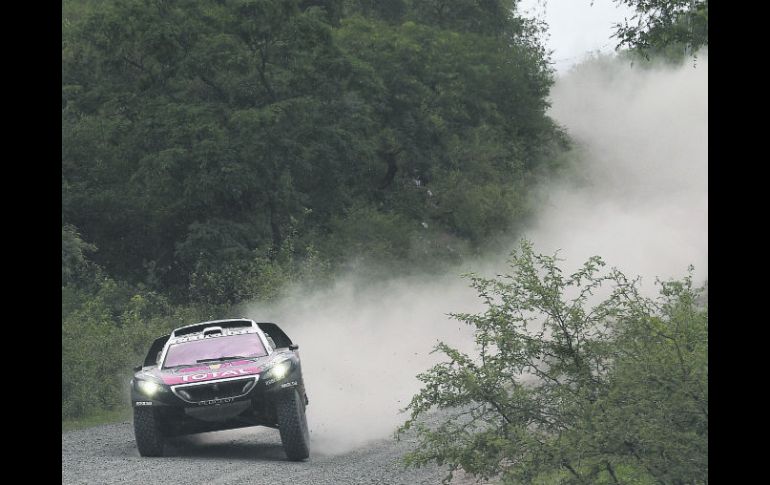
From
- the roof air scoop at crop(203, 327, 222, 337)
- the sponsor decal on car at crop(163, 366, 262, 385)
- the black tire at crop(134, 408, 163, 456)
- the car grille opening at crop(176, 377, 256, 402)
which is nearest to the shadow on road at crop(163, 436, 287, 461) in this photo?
the black tire at crop(134, 408, 163, 456)

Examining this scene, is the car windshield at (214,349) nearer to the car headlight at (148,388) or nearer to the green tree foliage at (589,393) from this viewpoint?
the car headlight at (148,388)

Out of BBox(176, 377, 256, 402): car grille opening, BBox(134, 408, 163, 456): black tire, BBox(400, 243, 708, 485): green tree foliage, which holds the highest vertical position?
BBox(176, 377, 256, 402): car grille opening

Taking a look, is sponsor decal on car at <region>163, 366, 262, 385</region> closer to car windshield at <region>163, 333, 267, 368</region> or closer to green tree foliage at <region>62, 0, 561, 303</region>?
car windshield at <region>163, 333, 267, 368</region>

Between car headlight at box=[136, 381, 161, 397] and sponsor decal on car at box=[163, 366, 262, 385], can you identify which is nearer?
sponsor decal on car at box=[163, 366, 262, 385]

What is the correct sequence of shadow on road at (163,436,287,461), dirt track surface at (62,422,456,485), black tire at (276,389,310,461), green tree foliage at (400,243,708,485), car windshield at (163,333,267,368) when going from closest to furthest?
green tree foliage at (400,243,708,485), dirt track surface at (62,422,456,485), black tire at (276,389,310,461), car windshield at (163,333,267,368), shadow on road at (163,436,287,461)

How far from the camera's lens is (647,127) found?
64062 mm

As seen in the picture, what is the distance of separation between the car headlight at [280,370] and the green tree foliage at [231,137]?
19.1m

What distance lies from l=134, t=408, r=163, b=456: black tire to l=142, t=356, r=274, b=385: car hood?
0.53 meters

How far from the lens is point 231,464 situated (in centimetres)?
1558

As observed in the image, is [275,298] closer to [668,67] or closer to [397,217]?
[397,217]

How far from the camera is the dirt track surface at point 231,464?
14.4 metres

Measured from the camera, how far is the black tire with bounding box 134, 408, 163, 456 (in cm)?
1603

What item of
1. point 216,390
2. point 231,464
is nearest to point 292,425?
point 231,464
